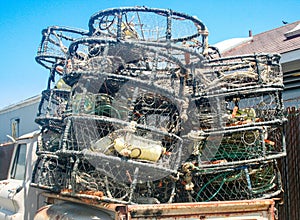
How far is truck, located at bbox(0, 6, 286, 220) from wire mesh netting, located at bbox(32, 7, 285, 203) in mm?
11

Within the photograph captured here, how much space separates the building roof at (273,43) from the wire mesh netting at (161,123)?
428 centimetres

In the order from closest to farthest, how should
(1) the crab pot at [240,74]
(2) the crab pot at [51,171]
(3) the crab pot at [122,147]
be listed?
(3) the crab pot at [122,147], (1) the crab pot at [240,74], (2) the crab pot at [51,171]

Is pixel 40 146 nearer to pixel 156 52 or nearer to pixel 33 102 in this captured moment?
pixel 156 52

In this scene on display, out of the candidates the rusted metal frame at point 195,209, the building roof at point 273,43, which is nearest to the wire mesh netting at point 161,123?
the rusted metal frame at point 195,209

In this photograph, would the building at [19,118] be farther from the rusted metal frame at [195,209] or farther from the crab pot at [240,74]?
the rusted metal frame at [195,209]

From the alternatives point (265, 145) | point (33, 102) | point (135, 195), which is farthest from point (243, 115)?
point (33, 102)

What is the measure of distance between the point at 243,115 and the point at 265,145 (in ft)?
1.36

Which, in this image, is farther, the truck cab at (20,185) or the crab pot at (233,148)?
the truck cab at (20,185)

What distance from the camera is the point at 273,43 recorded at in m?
9.29

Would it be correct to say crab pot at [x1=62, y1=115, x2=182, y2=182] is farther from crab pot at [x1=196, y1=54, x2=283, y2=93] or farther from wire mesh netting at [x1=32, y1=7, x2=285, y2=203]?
crab pot at [x1=196, y1=54, x2=283, y2=93]

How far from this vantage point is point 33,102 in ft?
44.8

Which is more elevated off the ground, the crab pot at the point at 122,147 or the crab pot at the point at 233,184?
the crab pot at the point at 122,147

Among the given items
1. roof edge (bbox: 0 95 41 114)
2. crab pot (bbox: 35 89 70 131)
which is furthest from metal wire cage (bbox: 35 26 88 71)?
roof edge (bbox: 0 95 41 114)

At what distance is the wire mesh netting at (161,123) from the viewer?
136 inches
